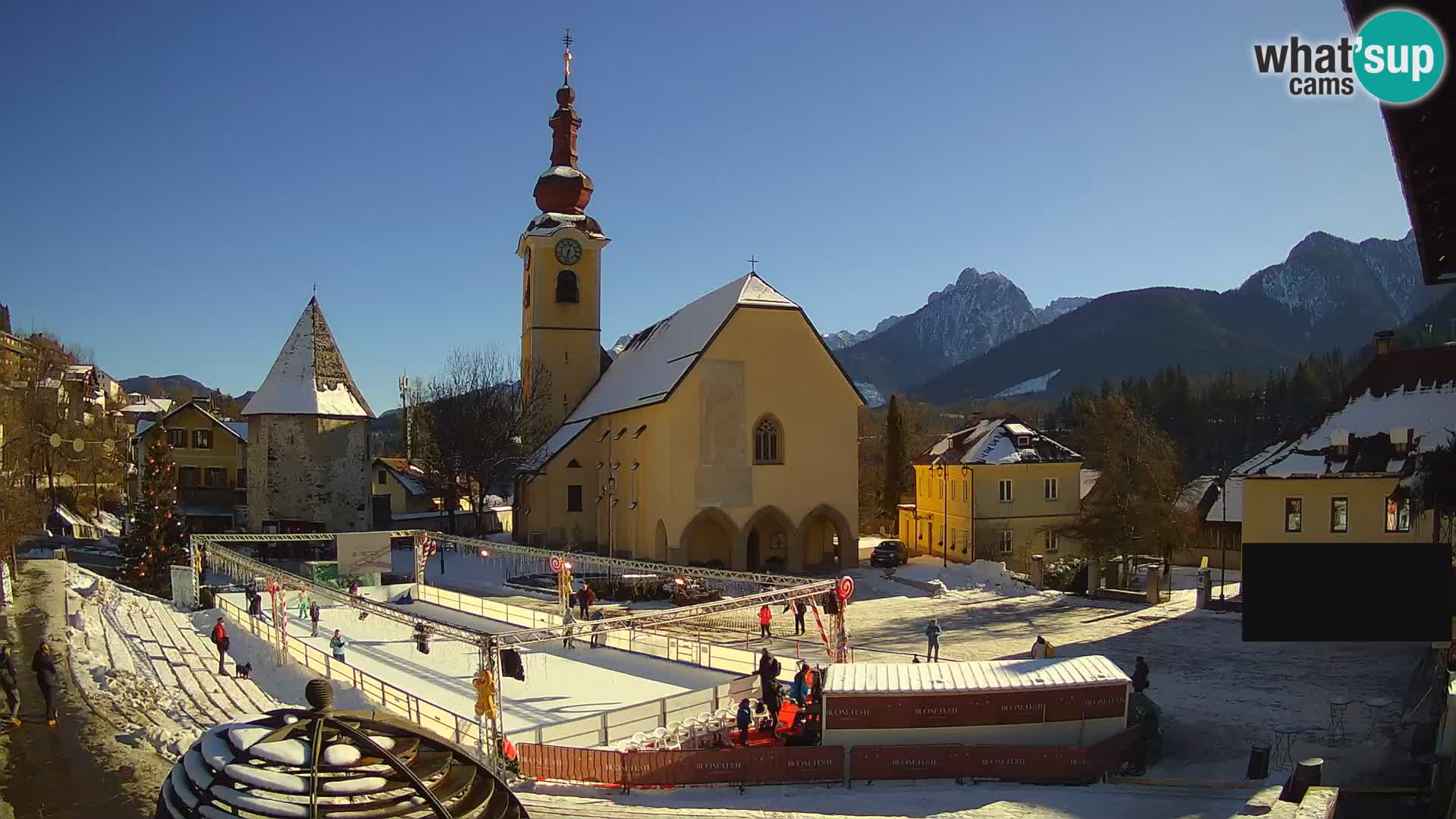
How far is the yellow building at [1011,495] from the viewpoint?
42.4 meters

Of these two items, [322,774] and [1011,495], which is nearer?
[322,774]

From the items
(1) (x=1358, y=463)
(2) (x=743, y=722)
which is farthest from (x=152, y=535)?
(1) (x=1358, y=463)

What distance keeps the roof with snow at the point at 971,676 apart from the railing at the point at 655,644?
484cm

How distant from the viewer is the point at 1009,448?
42.8 m

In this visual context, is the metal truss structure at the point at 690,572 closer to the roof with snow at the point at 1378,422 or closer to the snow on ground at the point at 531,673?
the snow on ground at the point at 531,673

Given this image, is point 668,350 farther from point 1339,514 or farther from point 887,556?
point 1339,514

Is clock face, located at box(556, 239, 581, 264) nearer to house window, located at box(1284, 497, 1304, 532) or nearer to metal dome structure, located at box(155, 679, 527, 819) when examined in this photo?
house window, located at box(1284, 497, 1304, 532)

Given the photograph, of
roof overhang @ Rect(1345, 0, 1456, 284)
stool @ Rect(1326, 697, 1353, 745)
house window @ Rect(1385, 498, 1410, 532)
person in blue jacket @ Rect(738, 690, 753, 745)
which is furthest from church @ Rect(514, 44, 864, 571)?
roof overhang @ Rect(1345, 0, 1456, 284)

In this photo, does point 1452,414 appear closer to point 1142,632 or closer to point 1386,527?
point 1386,527

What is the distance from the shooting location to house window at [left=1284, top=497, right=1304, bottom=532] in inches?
1032

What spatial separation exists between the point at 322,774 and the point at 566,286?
48.8 meters

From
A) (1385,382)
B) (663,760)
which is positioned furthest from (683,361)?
(663,760)

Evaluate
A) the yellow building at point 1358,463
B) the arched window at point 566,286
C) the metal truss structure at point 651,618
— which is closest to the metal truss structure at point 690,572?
the metal truss structure at point 651,618

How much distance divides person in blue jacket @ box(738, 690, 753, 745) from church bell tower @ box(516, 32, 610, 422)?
3765cm
